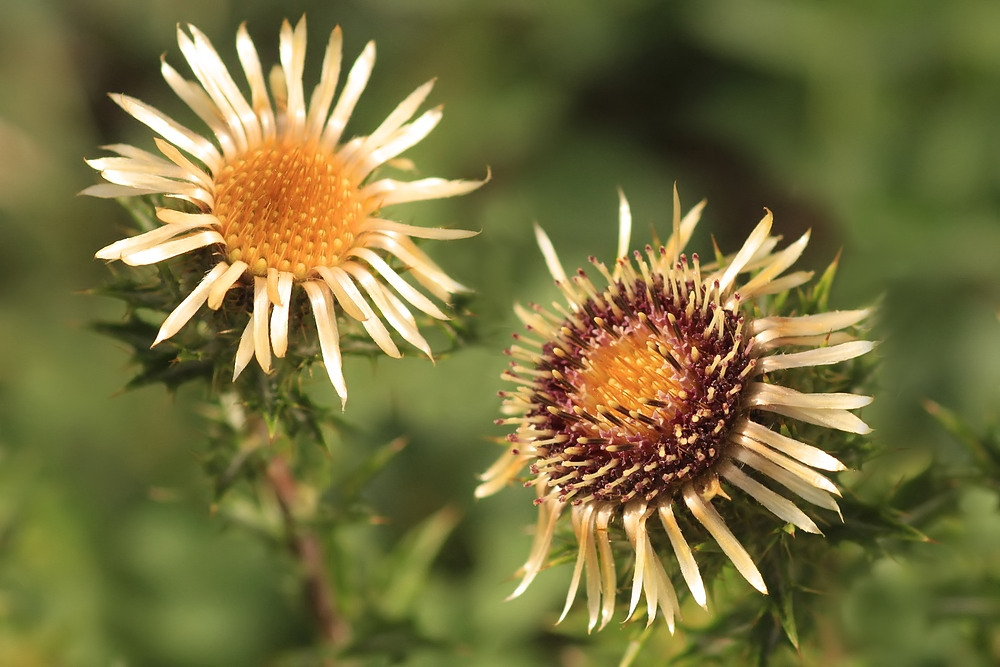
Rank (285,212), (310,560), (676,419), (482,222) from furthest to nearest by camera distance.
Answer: (482,222)
(310,560)
(285,212)
(676,419)

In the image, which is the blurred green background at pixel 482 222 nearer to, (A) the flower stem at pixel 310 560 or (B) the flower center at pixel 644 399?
(A) the flower stem at pixel 310 560

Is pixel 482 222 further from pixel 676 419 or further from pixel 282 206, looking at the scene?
pixel 676 419

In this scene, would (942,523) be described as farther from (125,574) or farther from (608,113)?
(125,574)

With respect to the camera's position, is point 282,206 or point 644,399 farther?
point 282,206

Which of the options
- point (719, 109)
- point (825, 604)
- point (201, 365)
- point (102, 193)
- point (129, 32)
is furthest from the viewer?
point (129, 32)

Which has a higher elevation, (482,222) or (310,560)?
(482,222)

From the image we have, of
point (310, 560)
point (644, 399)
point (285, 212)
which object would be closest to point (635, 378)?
point (644, 399)

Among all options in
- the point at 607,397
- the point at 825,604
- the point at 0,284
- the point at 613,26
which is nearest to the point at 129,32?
the point at 0,284
